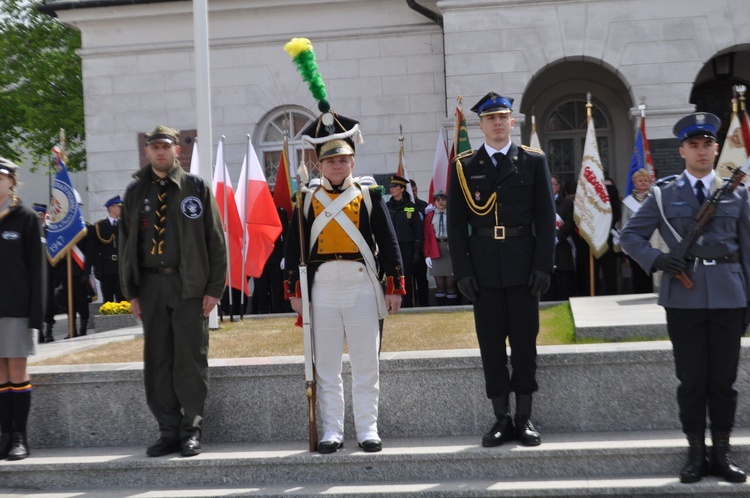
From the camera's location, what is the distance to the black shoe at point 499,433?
6492 mm

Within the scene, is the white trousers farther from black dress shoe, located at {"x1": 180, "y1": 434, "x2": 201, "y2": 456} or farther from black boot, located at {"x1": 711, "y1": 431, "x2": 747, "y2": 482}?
black boot, located at {"x1": 711, "y1": 431, "x2": 747, "y2": 482}

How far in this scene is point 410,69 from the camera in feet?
59.2

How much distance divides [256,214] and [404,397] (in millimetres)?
5483

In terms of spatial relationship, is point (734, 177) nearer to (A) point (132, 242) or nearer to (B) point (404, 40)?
(A) point (132, 242)

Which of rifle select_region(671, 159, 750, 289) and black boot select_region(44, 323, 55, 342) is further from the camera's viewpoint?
black boot select_region(44, 323, 55, 342)

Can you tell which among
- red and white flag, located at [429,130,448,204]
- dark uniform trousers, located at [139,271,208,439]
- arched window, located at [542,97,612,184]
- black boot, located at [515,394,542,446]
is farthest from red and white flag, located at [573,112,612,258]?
dark uniform trousers, located at [139,271,208,439]

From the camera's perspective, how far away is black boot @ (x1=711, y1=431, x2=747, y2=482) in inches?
231

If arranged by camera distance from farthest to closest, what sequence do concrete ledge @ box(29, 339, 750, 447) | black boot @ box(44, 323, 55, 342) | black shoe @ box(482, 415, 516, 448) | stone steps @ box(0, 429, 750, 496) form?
black boot @ box(44, 323, 55, 342) → concrete ledge @ box(29, 339, 750, 447) → black shoe @ box(482, 415, 516, 448) → stone steps @ box(0, 429, 750, 496)

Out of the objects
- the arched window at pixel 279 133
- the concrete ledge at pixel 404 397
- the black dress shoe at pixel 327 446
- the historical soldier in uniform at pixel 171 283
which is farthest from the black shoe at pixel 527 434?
the arched window at pixel 279 133

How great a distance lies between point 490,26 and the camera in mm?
16234

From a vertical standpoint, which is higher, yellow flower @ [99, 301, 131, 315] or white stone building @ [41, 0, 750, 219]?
white stone building @ [41, 0, 750, 219]

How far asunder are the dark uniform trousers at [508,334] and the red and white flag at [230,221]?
5587 mm

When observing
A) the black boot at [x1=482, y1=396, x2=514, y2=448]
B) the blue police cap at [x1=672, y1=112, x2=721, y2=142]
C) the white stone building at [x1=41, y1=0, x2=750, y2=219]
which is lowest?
the black boot at [x1=482, y1=396, x2=514, y2=448]

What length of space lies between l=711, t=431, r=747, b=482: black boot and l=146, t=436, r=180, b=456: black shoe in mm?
3609
